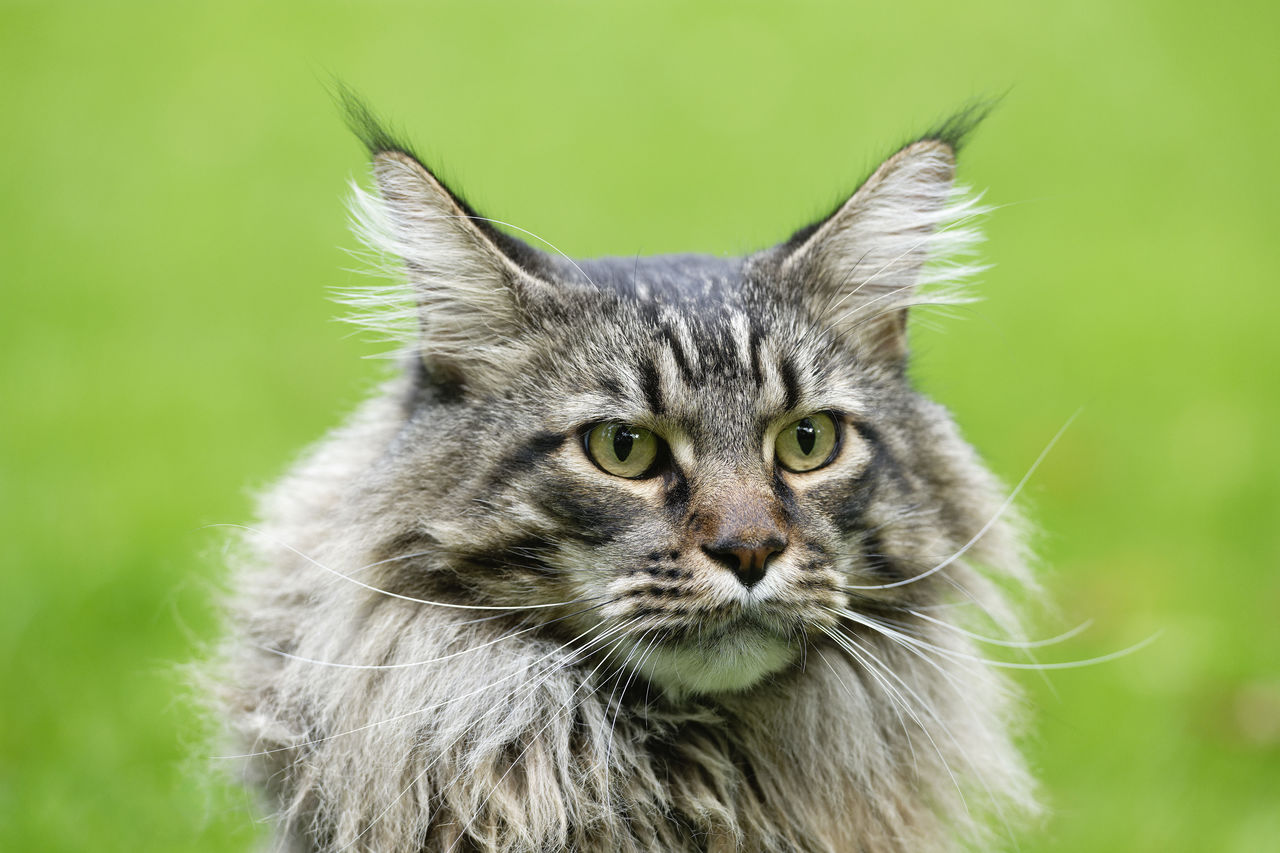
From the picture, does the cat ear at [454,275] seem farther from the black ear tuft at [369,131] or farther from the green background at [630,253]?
the green background at [630,253]

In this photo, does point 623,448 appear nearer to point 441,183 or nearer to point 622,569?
point 622,569

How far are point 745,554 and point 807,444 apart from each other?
43 centimetres

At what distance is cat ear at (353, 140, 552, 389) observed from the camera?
267cm

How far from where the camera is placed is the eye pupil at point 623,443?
8.43ft

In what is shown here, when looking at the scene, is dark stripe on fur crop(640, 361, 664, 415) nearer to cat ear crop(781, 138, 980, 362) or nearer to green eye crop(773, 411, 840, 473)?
green eye crop(773, 411, 840, 473)

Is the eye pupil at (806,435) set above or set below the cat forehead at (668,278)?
below

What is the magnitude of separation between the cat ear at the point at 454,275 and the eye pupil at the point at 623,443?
12.3 inches

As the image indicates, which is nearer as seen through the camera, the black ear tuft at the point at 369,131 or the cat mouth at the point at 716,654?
the cat mouth at the point at 716,654

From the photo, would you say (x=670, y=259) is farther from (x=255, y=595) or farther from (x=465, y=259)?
(x=255, y=595)

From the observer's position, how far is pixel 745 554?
2361 mm

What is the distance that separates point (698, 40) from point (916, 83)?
2.06 m

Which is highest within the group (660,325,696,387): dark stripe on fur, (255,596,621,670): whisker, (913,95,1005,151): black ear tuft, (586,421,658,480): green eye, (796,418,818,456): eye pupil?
(913,95,1005,151): black ear tuft

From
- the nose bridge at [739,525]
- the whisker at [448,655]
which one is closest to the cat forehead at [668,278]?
the nose bridge at [739,525]

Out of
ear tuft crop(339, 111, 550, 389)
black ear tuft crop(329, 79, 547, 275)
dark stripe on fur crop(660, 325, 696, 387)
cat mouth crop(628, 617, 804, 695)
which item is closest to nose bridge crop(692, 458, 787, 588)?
cat mouth crop(628, 617, 804, 695)
